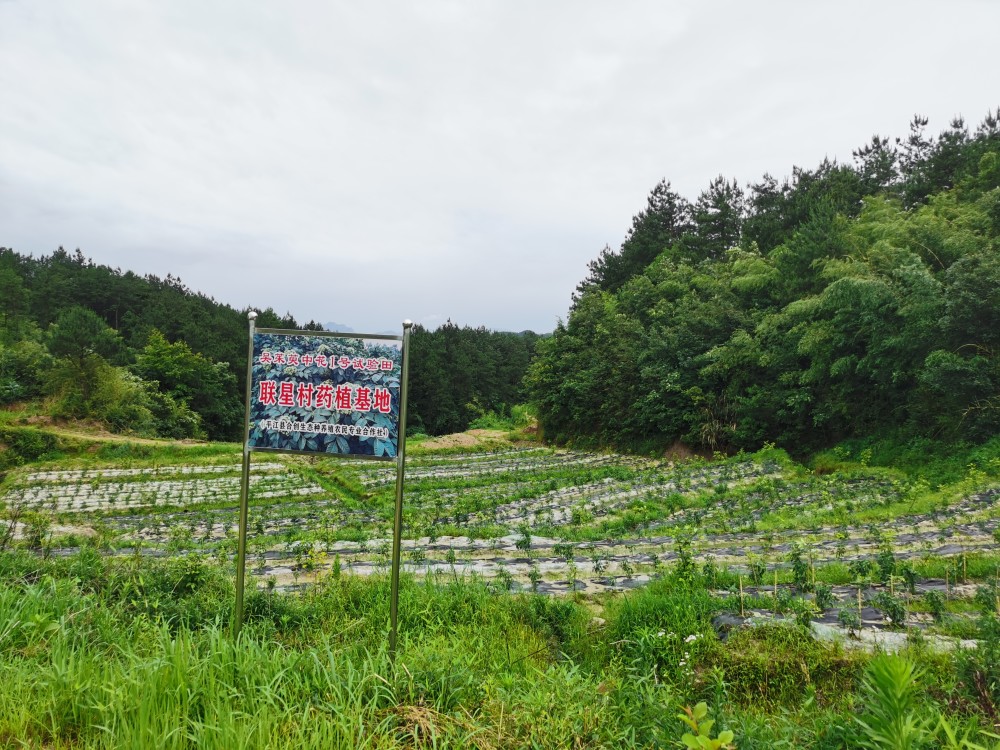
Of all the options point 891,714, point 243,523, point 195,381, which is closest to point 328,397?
point 243,523

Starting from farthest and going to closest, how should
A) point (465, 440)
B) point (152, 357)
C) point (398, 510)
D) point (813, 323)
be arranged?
1. point (152, 357)
2. point (465, 440)
3. point (813, 323)
4. point (398, 510)

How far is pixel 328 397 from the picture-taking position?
356cm

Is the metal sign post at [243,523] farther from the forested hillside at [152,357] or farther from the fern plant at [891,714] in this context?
the forested hillside at [152,357]

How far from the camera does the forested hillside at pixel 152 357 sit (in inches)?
935

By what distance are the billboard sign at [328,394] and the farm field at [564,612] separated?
1167mm

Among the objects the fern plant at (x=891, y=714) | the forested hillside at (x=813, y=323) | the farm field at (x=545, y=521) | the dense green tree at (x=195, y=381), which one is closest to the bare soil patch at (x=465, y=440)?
the forested hillside at (x=813, y=323)

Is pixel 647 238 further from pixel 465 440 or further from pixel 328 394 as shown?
pixel 328 394

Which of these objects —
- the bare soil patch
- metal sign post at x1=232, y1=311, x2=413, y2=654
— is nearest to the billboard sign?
metal sign post at x1=232, y1=311, x2=413, y2=654

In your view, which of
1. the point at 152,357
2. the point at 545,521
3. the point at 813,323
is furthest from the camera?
the point at 152,357

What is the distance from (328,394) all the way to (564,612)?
2619 mm

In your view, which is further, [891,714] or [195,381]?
[195,381]

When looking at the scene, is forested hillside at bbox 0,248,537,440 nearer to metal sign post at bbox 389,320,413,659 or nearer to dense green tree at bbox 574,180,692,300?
dense green tree at bbox 574,180,692,300

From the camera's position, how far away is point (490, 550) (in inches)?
296

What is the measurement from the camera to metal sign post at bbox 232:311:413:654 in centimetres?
349
